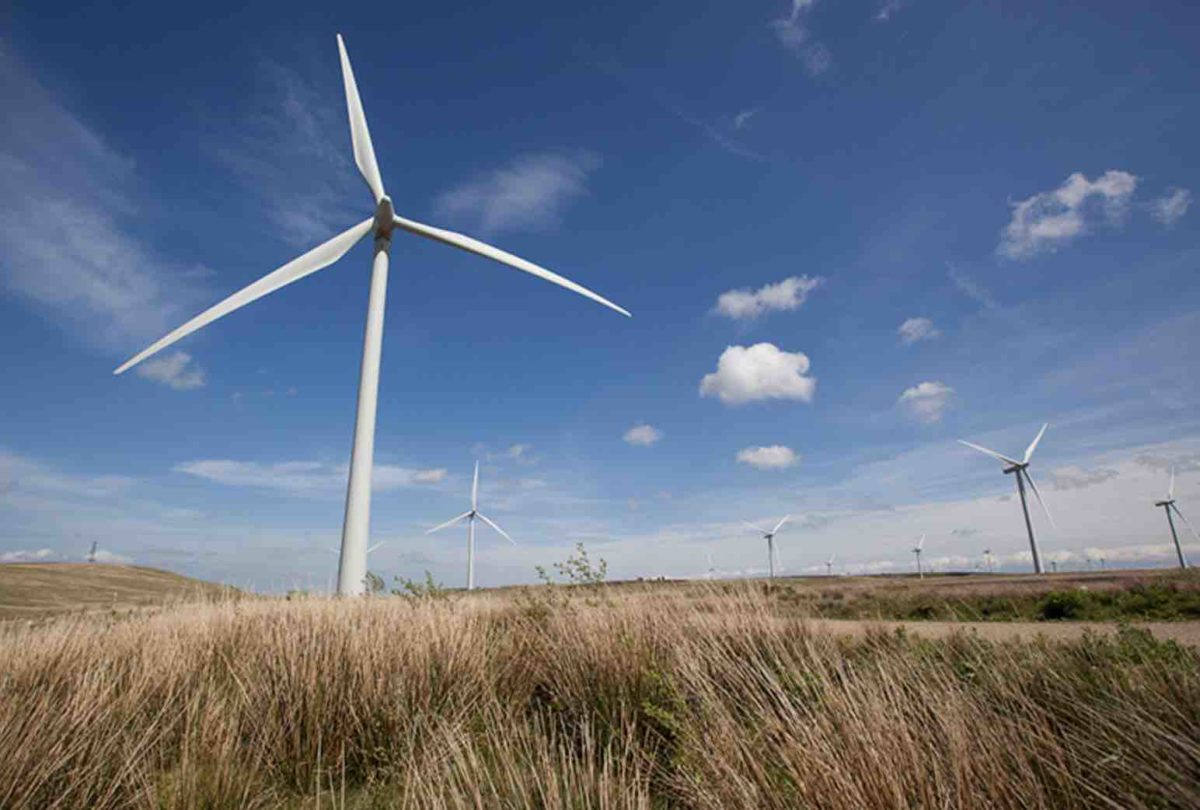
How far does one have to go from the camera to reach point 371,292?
24.1 m

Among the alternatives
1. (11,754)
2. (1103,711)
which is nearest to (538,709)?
(11,754)

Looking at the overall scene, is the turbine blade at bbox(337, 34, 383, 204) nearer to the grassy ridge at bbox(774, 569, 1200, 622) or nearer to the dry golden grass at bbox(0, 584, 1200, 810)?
the dry golden grass at bbox(0, 584, 1200, 810)

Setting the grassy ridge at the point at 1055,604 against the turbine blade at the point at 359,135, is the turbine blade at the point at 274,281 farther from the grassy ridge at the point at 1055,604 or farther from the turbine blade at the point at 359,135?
the grassy ridge at the point at 1055,604

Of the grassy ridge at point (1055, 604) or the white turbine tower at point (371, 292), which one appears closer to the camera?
the white turbine tower at point (371, 292)

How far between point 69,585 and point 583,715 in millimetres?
50967

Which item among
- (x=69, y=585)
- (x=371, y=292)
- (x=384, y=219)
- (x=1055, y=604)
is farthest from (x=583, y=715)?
(x=69, y=585)

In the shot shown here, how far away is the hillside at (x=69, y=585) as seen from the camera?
101 feet

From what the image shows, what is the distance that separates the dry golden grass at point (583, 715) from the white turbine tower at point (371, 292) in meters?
9.03

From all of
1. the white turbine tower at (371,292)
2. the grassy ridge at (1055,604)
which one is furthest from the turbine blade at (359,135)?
the grassy ridge at (1055,604)

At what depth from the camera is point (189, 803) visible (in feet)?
14.3

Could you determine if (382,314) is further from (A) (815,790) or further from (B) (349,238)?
(A) (815,790)

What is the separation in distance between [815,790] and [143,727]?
282 inches

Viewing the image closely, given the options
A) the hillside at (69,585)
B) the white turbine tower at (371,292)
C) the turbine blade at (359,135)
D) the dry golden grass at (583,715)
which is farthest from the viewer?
the hillside at (69,585)

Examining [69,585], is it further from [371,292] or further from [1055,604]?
[1055,604]
